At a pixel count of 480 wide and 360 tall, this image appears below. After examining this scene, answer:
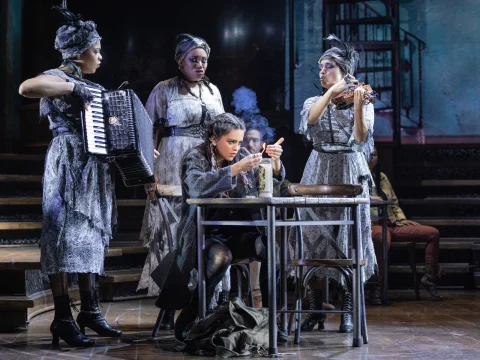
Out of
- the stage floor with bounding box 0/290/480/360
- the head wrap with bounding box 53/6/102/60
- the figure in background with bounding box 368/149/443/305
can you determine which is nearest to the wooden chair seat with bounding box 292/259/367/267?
the stage floor with bounding box 0/290/480/360

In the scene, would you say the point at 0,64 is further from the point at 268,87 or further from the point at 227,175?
the point at 227,175

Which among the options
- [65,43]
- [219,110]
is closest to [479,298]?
[219,110]

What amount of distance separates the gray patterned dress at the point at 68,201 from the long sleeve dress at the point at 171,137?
28.4 inches

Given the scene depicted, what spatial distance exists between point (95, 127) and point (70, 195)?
1.57 ft

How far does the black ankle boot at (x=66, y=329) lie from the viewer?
163 inches

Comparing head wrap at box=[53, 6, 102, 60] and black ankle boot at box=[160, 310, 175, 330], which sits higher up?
head wrap at box=[53, 6, 102, 60]

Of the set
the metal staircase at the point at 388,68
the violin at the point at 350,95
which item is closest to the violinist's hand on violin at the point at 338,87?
the violin at the point at 350,95

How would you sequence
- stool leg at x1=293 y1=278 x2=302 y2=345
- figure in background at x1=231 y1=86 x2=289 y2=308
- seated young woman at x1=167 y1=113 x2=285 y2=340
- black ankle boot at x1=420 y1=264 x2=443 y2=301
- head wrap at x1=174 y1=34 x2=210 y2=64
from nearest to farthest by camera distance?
seated young woman at x1=167 y1=113 x2=285 y2=340, stool leg at x1=293 y1=278 x2=302 y2=345, figure in background at x1=231 y1=86 x2=289 y2=308, head wrap at x1=174 y1=34 x2=210 y2=64, black ankle boot at x1=420 y1=264 x2=443 y2=301

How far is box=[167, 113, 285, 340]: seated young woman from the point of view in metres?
4.01

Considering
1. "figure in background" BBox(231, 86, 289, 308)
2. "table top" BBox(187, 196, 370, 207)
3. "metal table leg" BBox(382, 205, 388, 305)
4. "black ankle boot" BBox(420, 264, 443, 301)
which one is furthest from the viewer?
"black ankle boot" BBox(420, 264, 443, 301)

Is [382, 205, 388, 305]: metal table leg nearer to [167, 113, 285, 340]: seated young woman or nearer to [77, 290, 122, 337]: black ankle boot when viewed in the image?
[167, 113, 285, 340]: seated young woman

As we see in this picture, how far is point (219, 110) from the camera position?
5.13m

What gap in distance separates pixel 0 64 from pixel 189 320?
17.3ft

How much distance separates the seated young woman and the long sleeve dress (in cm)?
76
